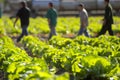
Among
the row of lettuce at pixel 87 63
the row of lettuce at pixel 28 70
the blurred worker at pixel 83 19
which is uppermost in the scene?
the row of lettuce at pixel 28 70

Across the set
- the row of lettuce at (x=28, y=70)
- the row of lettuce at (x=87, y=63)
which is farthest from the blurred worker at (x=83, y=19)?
the row of lettuce at (x=28, y=70)

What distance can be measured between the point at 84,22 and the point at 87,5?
2427 cm

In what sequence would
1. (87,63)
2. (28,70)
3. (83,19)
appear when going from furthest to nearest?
(83,19), (87,63), (28,70)

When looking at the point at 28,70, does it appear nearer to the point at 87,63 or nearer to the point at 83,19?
the point at 87,63

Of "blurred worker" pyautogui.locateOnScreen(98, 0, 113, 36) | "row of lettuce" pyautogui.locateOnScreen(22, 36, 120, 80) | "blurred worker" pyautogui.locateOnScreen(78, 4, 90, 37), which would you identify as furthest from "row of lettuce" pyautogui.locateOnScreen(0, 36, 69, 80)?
"blurred worker" pyautogui.locateOnScreen(78, 4, 90, 37)

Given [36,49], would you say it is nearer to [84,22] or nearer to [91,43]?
[91,43]

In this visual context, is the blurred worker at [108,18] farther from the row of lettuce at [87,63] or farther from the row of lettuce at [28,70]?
the row of lettuce at [28,70]

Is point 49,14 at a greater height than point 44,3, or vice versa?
point 49,14

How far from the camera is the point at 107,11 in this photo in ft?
49.7

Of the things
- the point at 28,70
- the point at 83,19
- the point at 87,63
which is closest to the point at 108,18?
the point at 83,19

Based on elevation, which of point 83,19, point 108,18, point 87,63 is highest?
point 87,63

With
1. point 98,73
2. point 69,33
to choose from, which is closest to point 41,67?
point 98,73

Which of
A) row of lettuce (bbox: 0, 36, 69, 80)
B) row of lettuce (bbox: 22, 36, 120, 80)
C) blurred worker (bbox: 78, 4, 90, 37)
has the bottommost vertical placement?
blurred worker (bbox: 78, 4, 90, 37)

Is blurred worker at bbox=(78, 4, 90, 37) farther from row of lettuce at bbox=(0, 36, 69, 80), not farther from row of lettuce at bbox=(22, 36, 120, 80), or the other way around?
row of lettuce at bbox=(0, 36, 69, 80)
